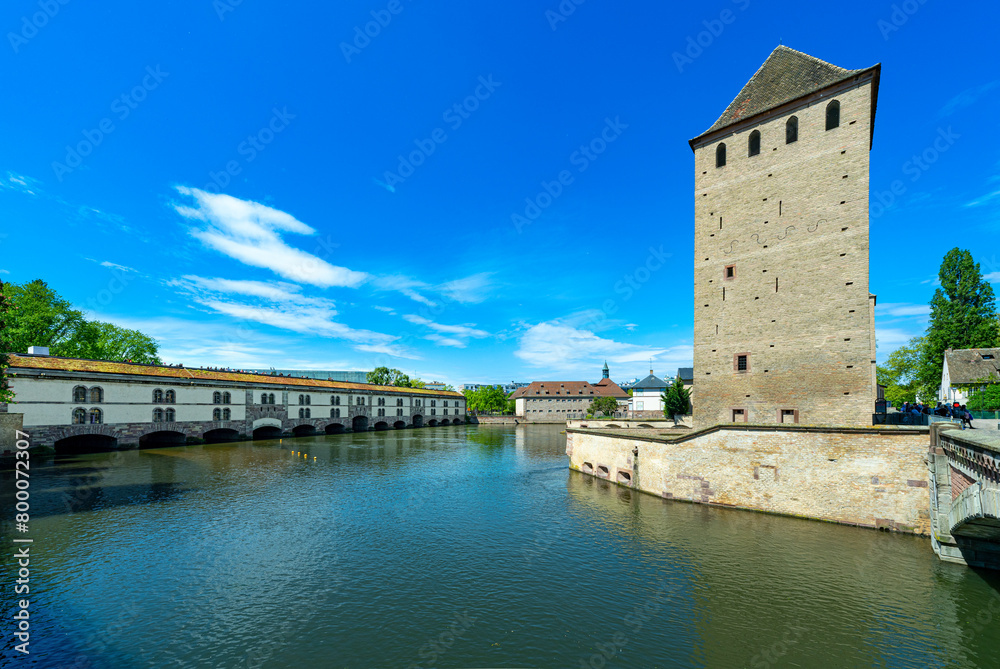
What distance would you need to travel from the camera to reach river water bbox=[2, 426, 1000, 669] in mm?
11398

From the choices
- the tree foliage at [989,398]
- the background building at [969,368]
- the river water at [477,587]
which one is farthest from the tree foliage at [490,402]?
the tree foliage at [989,398]

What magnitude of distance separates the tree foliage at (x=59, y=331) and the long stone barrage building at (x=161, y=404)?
1237cm

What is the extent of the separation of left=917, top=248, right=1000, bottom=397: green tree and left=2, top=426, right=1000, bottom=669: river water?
171 ft

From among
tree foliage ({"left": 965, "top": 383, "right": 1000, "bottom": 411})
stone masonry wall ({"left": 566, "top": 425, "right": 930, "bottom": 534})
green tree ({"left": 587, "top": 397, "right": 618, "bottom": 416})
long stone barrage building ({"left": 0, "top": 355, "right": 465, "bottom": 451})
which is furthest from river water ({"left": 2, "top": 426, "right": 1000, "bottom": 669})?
green tree ({"left": 587, "top": 397, "right": 618, "bottom": 416})

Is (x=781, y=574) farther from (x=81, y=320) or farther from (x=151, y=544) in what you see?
(x=81, y=320)

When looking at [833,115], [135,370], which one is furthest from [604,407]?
[135,370]

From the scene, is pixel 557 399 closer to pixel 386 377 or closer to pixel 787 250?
pixel 386 377

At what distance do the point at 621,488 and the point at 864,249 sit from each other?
869 inches

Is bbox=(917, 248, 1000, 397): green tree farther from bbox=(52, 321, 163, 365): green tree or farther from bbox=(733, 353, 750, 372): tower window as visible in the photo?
bbox=(52, 321, 163, 365): green tree

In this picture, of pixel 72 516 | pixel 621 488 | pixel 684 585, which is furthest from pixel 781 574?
pixel 72 516

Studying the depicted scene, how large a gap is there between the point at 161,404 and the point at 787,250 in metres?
68.9

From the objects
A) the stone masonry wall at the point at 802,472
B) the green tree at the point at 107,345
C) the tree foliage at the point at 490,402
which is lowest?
the tree foliage at the point at 490,402

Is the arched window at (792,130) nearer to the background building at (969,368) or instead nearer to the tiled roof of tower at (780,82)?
the tiled roof of tower at (780,82)

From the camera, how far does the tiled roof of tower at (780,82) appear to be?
92.1 ft
